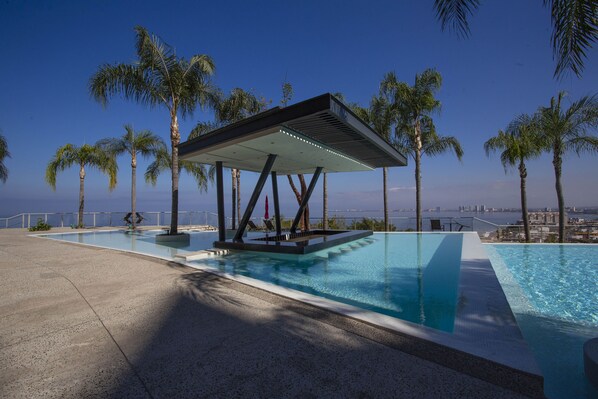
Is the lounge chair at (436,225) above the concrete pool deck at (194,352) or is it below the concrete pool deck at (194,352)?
above

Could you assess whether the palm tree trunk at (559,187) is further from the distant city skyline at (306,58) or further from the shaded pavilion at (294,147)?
the shaded pavilion at (294,147)

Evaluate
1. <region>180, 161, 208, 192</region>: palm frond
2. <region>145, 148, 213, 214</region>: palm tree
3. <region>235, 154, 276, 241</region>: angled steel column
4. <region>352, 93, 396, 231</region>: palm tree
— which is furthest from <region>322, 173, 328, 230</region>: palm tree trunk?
<region>180, 161, 208, 192</region>: palm frond

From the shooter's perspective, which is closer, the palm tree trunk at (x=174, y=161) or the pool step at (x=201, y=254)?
the pool step at (x=201, y=254)

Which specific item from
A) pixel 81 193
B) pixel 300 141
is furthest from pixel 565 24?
pixel 81 193

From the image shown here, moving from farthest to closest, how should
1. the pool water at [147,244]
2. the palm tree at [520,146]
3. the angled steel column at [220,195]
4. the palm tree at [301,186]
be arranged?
the palm tree at [301,186] < the palm tree at [520,146] < the angled steel column at [220,195] < the pool water at [147,244]

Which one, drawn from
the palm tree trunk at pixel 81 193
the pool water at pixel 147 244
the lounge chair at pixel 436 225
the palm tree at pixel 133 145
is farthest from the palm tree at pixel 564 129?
the palm tree trunk at pixel 81 193

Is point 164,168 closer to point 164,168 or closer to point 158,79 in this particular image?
point 164,168

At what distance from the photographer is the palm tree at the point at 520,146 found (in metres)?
15.3

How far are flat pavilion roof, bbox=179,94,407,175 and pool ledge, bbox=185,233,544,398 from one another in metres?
3.99

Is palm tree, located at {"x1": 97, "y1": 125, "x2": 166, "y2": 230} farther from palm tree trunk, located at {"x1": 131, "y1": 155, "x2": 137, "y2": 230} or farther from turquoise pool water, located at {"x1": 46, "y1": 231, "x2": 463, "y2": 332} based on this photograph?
turquoise pool water, located at {"x1": 46, "y1": 231, "x2": 463, "y2": 332}

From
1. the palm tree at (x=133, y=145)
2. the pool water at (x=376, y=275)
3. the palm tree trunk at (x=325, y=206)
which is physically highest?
the palm tree at (x=133, y=145)

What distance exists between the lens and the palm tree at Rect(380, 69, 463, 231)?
657 inches

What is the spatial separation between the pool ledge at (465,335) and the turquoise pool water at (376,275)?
387 millimetres

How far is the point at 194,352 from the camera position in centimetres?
266
